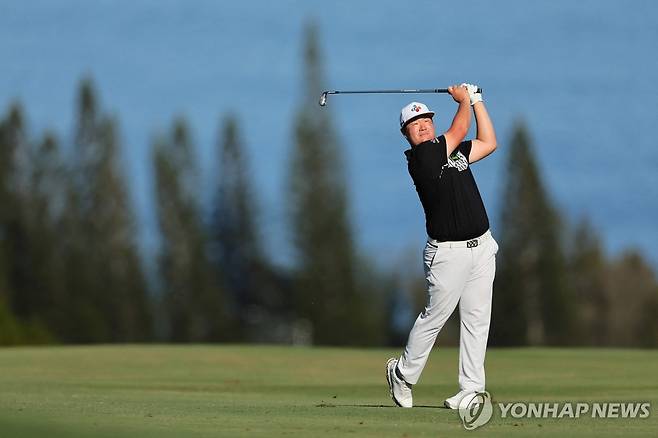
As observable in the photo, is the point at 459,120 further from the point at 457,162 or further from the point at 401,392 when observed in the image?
the point at 401,392

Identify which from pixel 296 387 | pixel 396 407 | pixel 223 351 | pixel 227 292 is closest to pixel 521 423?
pixel 396 407

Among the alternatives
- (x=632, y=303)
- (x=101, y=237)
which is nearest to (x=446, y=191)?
(x=101, y=237)

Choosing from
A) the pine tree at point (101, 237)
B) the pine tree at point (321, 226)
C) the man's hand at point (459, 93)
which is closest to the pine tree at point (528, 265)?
the pine tree at point (321, 226)

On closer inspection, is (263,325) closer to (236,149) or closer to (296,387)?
(236,149)

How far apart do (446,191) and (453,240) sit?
37 cm

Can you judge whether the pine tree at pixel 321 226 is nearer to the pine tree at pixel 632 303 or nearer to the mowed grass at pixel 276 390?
the pine tree at pixel 632 303

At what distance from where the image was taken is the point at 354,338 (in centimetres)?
7006

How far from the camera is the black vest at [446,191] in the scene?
35.7 ft

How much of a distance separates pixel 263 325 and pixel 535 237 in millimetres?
15914

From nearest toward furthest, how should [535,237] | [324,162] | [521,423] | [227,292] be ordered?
[521,423] → [324,162] → [535,237] → [227,292]

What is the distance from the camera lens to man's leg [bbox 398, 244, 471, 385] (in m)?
11.0

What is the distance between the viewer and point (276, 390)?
50.8 feet

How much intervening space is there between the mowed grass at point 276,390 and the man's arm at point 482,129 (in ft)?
6.55

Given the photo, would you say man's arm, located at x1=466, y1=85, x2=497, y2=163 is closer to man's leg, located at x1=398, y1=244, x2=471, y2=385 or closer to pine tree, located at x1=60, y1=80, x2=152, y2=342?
man's leg, located at x1=398, y1=244, x2=471, y2=385
